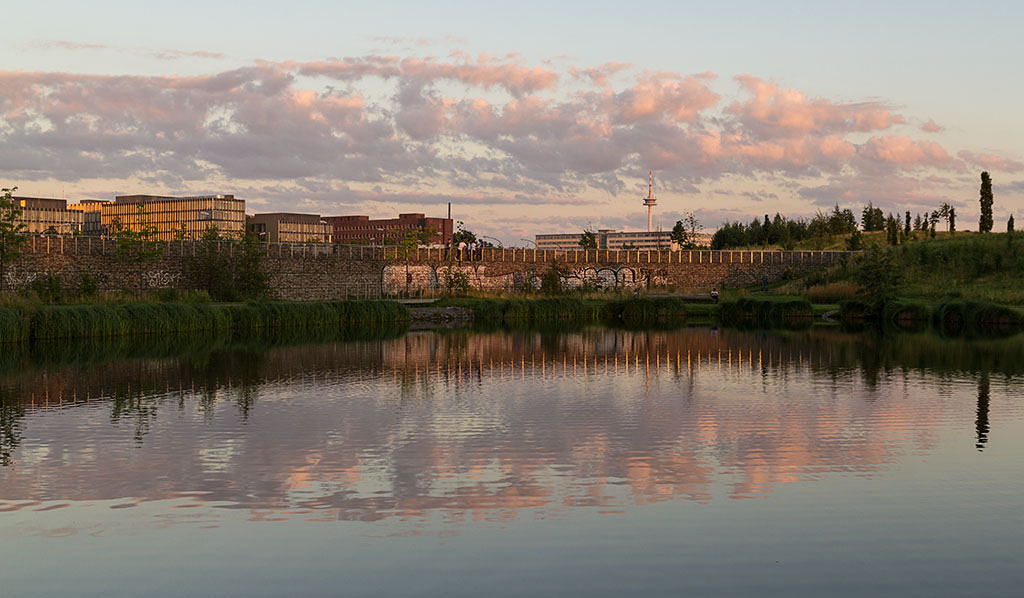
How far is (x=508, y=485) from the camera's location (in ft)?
48.1

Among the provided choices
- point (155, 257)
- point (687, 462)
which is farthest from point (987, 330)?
point (155, 257)

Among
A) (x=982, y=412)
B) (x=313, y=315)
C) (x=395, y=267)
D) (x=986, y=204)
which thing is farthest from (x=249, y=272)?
(x=986, y=204)

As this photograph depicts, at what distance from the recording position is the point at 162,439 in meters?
18.4

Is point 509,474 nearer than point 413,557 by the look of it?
No

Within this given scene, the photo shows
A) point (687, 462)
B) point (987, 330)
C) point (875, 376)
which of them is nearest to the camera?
point (687, 462)

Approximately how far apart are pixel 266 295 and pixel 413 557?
188ft

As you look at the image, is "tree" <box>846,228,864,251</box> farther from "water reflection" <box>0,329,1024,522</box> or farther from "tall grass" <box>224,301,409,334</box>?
"water reflection" <box>0,329,1024,522</box>

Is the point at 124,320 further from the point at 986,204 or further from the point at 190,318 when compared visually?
the point at 986,204

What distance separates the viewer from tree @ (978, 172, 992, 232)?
8250 cm

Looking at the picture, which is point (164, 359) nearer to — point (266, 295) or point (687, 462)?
point (687, 462)

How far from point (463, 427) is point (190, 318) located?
3014 centimetres

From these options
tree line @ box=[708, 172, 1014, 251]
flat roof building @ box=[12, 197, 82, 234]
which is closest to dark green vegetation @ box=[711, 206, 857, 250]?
tree line @ box=[708, 172, 1014, 251]

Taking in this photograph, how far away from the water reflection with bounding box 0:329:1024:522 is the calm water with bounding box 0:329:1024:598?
0.08 m

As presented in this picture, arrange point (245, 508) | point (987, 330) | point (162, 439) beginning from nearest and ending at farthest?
1. point (245, 508)
2. point (162, 439)
3. point (987, 330)
